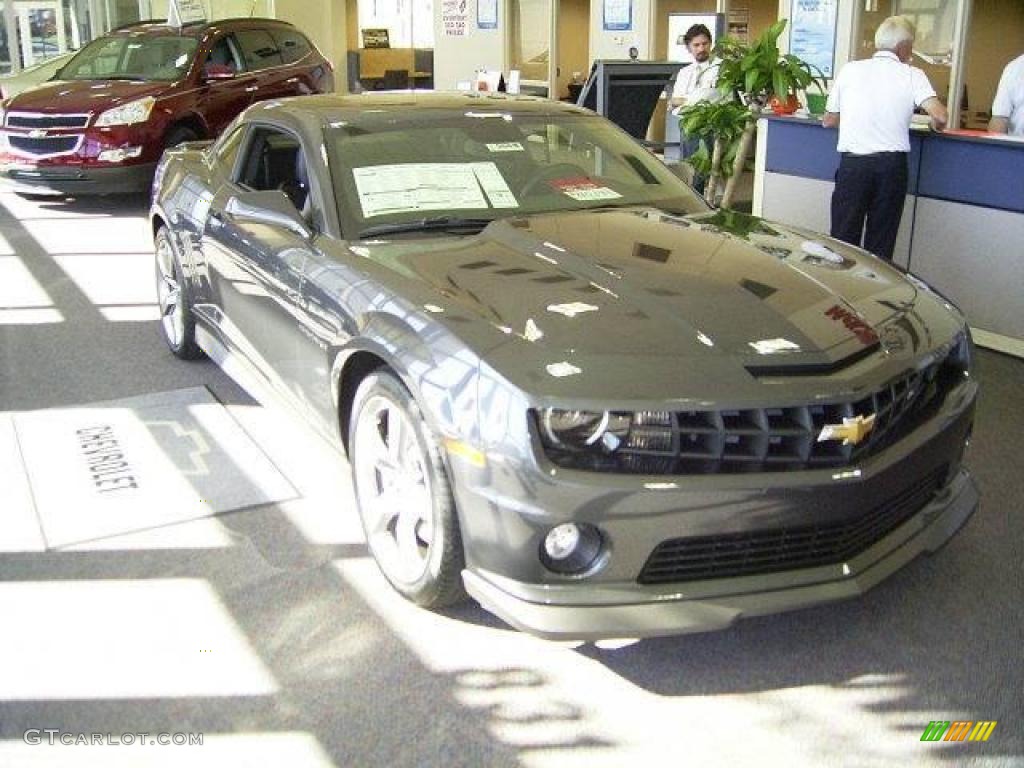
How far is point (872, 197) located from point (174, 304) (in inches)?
142

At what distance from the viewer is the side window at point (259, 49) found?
439 inches

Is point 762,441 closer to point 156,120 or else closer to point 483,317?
point 483,317

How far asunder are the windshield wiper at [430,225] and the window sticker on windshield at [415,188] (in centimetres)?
5

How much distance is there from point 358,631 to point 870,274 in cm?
181

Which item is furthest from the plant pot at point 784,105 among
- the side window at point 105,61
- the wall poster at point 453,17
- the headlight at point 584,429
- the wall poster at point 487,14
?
the wall poster at point 453,17

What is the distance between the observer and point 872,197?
598 cm

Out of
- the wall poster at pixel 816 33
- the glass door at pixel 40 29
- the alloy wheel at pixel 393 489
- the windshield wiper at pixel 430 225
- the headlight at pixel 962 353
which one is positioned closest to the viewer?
the alloy wheel at pixel 393 489

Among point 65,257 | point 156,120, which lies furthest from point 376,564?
point 156,120

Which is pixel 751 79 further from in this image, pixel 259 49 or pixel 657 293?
pixel 259 49

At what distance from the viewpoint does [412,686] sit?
9.02ft

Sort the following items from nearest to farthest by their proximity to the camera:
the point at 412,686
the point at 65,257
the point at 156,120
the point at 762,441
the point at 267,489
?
1. the point at 762,441
2. the point at 412,686
3. the point at 267,489
4. the point at 65,257
5. the point at 156,120

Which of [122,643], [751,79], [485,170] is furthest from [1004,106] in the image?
[122,643]

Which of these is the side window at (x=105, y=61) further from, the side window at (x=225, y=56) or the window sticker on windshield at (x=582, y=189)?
the window sticker on windshield at (x=582, y=189)

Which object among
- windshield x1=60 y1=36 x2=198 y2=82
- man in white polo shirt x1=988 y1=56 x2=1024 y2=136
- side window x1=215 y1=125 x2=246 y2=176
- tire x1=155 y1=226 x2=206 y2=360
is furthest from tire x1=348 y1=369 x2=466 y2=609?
windshield x1=60 y1=36 x2=198 y2=82
